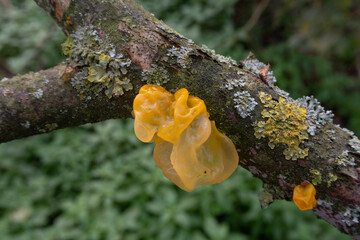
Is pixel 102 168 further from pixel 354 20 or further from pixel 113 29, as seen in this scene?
pixel 354 20

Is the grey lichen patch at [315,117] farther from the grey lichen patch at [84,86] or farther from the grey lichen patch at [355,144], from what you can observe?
the grey lichen patch at [84,86]

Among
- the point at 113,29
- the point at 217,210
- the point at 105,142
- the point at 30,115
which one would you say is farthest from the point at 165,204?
the point at 113,29

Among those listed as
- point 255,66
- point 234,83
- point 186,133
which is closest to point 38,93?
point 186,133

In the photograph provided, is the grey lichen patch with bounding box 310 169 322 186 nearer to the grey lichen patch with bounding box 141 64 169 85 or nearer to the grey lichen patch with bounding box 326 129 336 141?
the grey lichen patch with bounding box 326 129 336 141

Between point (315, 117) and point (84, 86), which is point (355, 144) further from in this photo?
point (84, 86)

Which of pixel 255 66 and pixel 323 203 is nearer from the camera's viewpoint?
pixel 323 203

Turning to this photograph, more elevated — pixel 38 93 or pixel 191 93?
pixel 191 93

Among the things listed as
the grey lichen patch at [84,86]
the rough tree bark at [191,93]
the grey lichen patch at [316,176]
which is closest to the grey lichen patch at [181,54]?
the rough tree bark at [191,93]
